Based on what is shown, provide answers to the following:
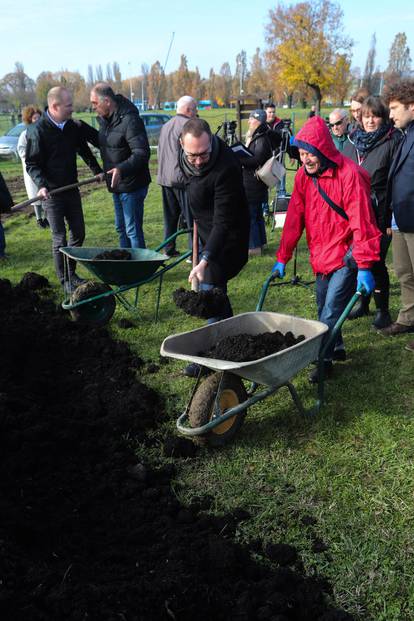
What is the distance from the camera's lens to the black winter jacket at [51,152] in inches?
228

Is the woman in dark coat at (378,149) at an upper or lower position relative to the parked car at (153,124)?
upper

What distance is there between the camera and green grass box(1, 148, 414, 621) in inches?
99.3

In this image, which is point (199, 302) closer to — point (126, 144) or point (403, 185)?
point (403, 185)

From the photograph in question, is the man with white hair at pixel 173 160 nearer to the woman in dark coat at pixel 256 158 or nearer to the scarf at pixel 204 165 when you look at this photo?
the woman in dark coat at pixel 256 158

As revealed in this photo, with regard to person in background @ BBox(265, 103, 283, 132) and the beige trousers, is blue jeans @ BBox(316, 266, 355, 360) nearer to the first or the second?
the beige trousers

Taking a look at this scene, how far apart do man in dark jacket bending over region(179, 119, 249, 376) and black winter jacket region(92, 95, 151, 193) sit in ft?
7.26

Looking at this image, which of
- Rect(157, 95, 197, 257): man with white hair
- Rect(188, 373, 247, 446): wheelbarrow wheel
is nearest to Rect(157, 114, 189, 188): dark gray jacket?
Rect(157, 95, 197, 257): man with white hair

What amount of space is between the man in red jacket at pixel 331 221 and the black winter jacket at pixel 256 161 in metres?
3.43

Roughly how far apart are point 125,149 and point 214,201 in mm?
2807

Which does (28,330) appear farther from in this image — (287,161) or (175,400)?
(287,161)

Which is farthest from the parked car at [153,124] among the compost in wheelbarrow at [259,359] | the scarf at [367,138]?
the compost in wheelbarrow at [259,359]

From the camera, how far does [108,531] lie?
2.67 meters

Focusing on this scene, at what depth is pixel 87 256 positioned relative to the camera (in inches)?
211

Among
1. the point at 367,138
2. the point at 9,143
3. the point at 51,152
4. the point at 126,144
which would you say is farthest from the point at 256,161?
the point at 9,143
